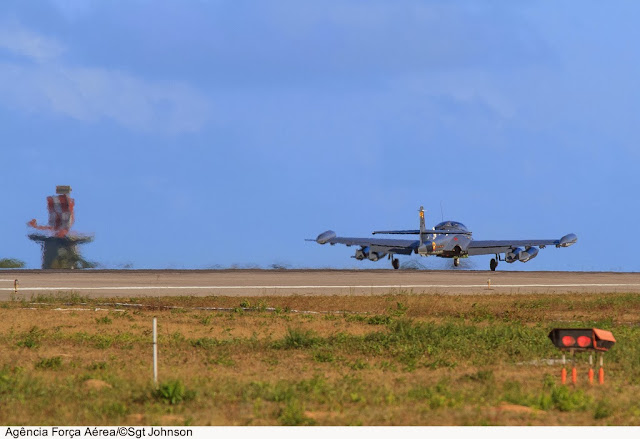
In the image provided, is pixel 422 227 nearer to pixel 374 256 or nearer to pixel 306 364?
pixel 374 256

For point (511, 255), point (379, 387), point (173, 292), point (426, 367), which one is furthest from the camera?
point (511, 255)

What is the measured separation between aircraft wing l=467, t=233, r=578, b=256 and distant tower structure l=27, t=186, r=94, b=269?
154 ft

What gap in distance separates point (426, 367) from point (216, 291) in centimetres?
2794

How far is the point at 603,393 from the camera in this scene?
16266mm

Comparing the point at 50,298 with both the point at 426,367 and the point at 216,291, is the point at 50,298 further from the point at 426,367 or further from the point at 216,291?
the point at 426,367

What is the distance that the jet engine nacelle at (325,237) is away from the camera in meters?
80.1

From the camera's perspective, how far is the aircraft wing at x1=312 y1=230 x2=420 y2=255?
262 ft

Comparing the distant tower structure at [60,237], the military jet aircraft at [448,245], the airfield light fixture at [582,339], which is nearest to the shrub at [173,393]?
the airfield light fixture at [582,339]

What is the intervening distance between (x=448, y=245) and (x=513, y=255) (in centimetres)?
605

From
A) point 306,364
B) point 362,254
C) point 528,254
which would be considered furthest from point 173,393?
point 528,254

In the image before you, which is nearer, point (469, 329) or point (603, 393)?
point (603, 393)

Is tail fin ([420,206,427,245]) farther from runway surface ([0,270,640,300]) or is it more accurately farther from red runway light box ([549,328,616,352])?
red runway light box ([549,328,616,352])

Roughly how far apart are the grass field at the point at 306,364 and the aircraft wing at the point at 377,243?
1559 inches
